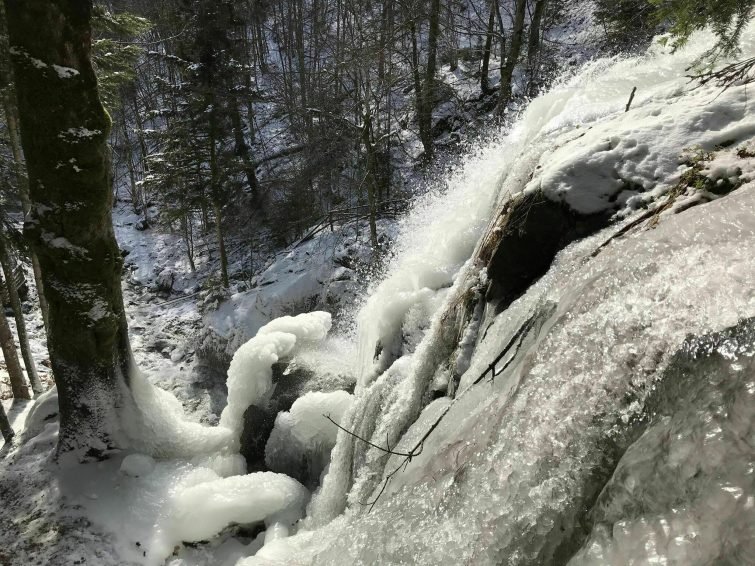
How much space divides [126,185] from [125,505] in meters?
23.1

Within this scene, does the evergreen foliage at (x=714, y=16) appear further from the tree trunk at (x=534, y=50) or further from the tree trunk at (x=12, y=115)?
the tree trunk at (x=534, y=50)

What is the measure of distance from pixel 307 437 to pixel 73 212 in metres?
3.34

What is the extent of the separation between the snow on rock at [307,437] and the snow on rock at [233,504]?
0.53 meters

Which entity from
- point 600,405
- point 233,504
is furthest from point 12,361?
point 600,405

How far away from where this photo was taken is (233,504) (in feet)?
14.7

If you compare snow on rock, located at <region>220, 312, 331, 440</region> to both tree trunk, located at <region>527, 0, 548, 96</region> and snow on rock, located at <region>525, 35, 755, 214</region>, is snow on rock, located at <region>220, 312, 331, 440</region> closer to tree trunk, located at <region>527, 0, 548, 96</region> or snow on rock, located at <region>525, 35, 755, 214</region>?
snow on rock, located at <region>525, 35, 755, 214</region>

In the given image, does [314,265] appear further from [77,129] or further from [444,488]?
[444,488]

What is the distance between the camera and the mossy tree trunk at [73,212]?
3896 millimetres

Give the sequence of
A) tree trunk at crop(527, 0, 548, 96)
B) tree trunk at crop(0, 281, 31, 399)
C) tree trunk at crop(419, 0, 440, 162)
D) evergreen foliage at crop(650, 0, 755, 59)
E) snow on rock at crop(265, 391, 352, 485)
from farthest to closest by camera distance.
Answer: tree trunk at crop(527, 0, 548, 96)
tree trunk at crop(419, 0, 440, 162)
tree trunk at crop(0, 281, 31, 399)
snow on rock at crop(265, 391, 352, 485)
evergreen foliage at crop(650, 0, 755, 59)

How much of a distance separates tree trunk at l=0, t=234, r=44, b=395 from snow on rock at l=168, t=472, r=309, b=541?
15.8 feet

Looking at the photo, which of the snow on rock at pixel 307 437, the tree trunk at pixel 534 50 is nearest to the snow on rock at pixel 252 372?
the snow on rock at pixel 307 437

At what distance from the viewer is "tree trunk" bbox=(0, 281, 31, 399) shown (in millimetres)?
7391

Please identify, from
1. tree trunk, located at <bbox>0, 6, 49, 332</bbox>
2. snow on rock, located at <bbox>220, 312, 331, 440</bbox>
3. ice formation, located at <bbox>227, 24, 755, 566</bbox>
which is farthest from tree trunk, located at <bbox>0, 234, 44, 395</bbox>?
ice formation, located at <bbox>227, 24, 755, 566</bbox>

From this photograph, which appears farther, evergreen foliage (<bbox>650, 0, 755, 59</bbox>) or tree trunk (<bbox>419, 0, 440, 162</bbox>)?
tree trunk (<bbox>419, 0, 440, 162</bbox>)
